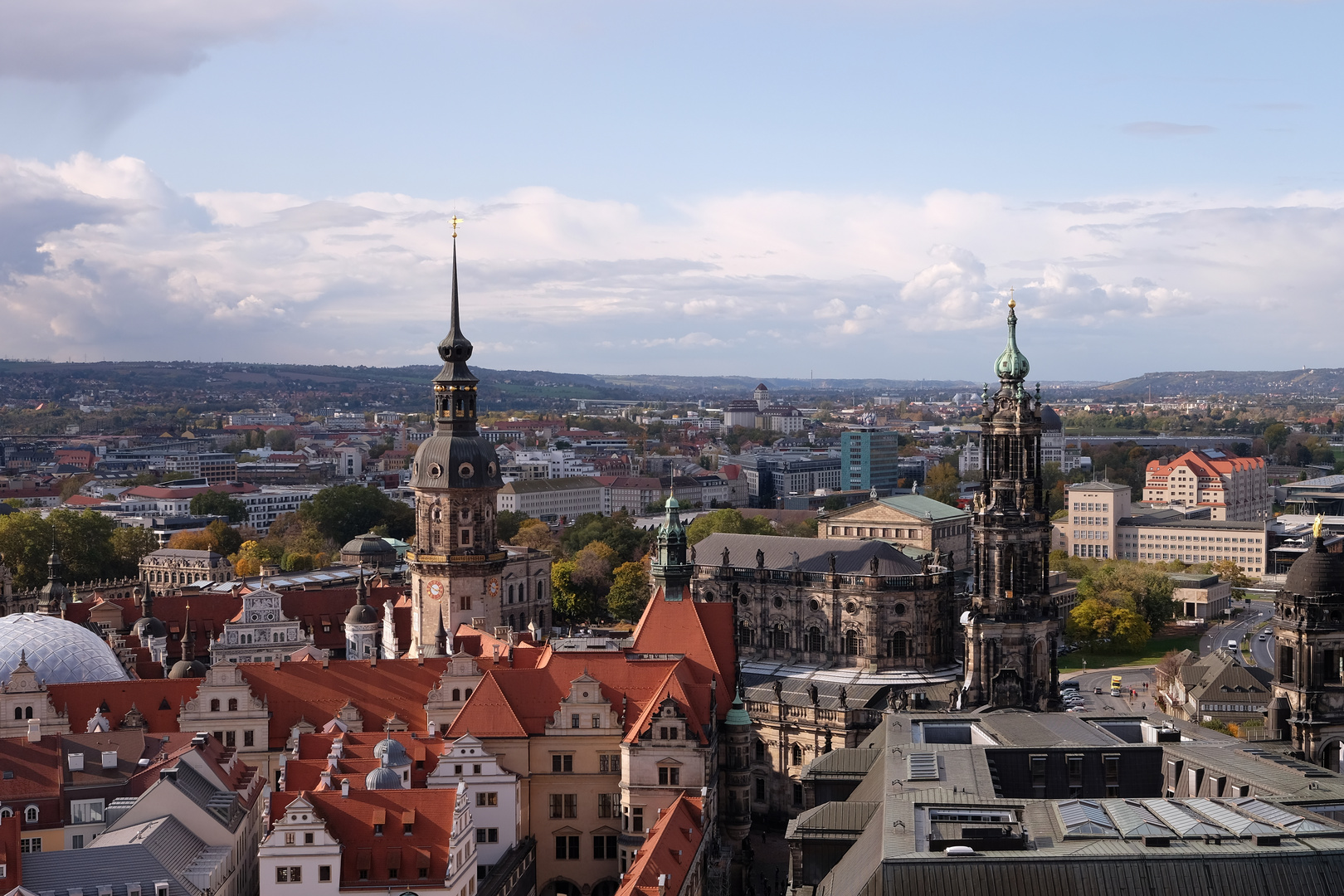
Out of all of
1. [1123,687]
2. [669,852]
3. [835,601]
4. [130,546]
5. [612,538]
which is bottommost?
[1123,687]

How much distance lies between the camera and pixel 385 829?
195ft

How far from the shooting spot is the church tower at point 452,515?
9075 cm

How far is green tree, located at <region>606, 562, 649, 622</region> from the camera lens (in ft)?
486

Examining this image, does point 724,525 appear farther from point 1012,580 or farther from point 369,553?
point 1012,580

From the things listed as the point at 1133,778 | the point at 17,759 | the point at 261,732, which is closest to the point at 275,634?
the point at 261,732

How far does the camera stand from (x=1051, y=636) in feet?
277

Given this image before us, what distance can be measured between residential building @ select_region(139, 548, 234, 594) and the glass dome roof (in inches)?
3037

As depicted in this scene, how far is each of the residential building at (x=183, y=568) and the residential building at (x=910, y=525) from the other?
6739 centimetres

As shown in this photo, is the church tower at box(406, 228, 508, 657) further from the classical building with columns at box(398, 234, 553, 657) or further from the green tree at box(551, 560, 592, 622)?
the green tree at box(551, 560, 592, 622)

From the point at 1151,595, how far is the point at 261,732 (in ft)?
338

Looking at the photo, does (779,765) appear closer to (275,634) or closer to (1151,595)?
(275,634)

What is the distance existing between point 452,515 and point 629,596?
2328 inches

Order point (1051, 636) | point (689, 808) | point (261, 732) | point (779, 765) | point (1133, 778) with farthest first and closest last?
point (779, 765) < point (1051, 636) < point (261, 732) < point (689, 808) < point (1133, 778)

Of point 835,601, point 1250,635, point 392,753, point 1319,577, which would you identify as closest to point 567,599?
point 835,601
